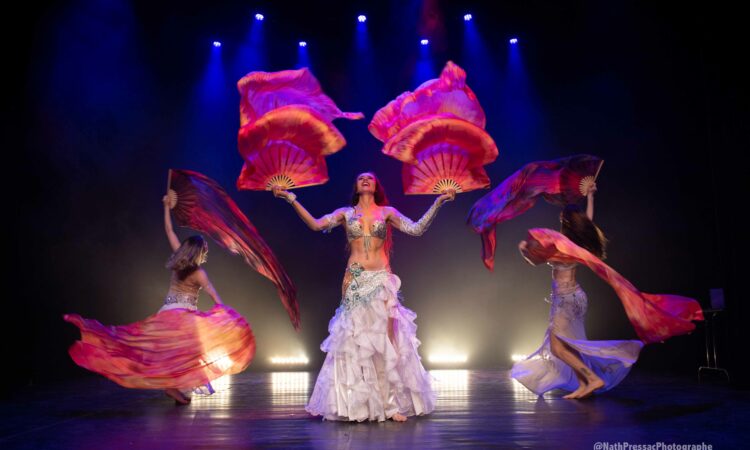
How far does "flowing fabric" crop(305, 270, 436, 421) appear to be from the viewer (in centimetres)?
336

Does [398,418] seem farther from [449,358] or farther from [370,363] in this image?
[449,358]

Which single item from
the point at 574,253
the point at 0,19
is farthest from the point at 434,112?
the point at 0,19

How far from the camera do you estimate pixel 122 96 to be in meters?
7.36

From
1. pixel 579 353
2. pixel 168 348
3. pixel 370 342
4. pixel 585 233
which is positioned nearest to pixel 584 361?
pixel 579 353

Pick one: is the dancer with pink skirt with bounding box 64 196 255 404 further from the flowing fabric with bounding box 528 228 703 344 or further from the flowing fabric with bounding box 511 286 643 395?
the flowing fabric with bounding box 528 228 703 344

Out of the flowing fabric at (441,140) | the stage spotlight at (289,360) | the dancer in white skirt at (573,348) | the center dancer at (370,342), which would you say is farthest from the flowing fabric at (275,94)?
the stage spotlight at (289,360)

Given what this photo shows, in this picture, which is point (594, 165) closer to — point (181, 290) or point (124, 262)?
point (181, 290)

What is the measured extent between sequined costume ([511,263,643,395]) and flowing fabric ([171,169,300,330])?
213 cm

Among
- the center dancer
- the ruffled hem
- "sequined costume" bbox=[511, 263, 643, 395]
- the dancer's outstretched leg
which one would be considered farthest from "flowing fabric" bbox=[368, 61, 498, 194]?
the ruffled hem

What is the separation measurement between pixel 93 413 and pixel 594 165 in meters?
4.28

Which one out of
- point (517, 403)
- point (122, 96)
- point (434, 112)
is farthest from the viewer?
point (122, 96)

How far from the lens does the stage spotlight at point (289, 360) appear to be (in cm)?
795

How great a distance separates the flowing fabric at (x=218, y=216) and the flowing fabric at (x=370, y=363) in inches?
42.6

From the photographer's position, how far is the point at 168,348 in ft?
13.6
